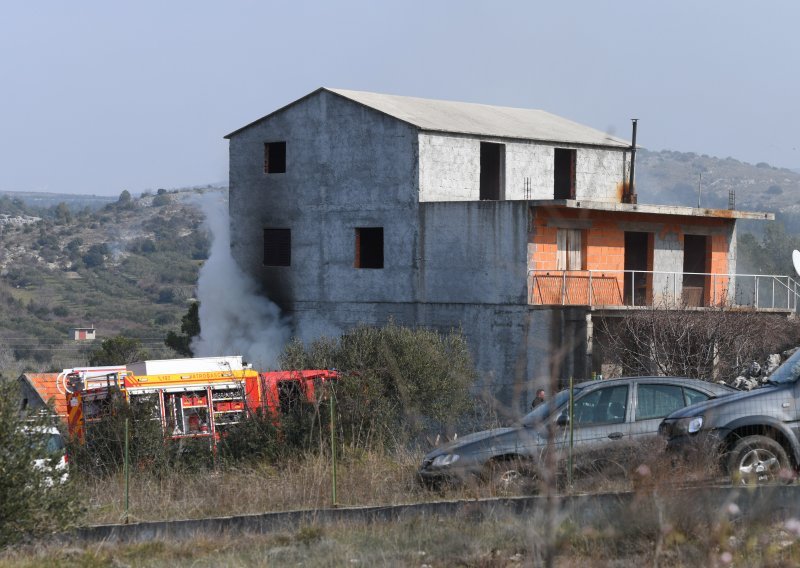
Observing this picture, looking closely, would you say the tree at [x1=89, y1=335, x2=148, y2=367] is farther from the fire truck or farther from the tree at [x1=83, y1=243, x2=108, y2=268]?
the tree at [x1=83, y1=243, x2=108, y2=268]

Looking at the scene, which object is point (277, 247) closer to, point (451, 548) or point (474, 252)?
point (474, 252)

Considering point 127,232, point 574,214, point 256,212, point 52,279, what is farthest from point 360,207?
point 127,232

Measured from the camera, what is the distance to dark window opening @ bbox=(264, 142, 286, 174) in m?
41.9

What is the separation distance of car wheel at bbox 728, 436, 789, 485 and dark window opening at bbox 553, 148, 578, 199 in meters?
29.1

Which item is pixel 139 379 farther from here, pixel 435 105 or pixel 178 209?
pixel 178 209

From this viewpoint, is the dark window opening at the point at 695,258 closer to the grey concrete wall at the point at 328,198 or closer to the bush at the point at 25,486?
the grey concrete wall at the point at 328,198

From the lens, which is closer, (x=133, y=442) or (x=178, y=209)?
(x=133, y=442)

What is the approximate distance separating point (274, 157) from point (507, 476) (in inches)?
1158

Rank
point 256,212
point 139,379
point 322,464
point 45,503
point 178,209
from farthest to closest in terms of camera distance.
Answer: point 178,209 → point 256,212 → point 139,379 → point 322,464 → point 45,503

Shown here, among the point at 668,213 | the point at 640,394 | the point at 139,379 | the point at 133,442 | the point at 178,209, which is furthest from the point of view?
the point at 178,209

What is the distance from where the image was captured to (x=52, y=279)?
127188mm

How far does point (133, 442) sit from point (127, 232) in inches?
5740

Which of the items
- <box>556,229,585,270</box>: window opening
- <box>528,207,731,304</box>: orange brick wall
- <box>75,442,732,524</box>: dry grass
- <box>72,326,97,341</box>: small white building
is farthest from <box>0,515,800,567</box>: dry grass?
<box>72,326,97,341</box>: small white building

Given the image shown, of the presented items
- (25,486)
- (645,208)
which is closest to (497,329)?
(645,208)
